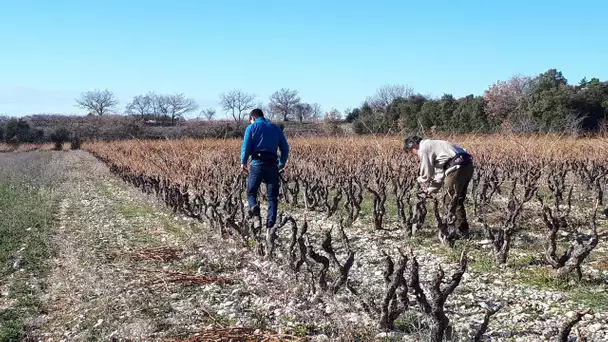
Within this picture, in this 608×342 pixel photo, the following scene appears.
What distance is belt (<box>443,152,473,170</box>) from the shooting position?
→ 606cm

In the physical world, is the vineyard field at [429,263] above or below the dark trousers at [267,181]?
below

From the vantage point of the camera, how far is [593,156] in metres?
11.4

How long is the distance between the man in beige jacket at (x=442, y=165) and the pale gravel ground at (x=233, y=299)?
2.67 ft

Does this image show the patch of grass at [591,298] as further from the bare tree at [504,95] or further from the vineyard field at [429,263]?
the bare tree at [504,95]

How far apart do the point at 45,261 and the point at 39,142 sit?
148ft

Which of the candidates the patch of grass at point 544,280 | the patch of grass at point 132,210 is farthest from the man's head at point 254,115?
the patch of grass at point 544,280

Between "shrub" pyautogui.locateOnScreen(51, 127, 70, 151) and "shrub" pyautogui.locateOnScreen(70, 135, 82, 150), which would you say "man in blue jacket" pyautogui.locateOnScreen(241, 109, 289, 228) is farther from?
"shrub" pyautogui.locateOnScreen(51, 127, 70, 151)

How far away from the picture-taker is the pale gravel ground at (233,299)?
3.69m

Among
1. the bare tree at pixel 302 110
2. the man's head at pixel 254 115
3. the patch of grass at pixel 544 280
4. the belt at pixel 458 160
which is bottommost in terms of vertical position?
the patch of grass at pixel 544 280

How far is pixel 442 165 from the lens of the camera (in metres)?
6.15

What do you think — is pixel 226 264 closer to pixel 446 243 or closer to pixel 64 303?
pixel 64 303

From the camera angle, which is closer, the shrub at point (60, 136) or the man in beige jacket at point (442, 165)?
the man in beige jacket at point (442, 165)

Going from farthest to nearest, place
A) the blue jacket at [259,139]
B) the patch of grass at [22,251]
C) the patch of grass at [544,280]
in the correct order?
the blue jacket at [259,139]
the patch of grass at [544,280]
the patch of grass at [22,251]

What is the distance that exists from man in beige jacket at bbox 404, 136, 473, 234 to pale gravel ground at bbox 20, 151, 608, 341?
0.82 meters
